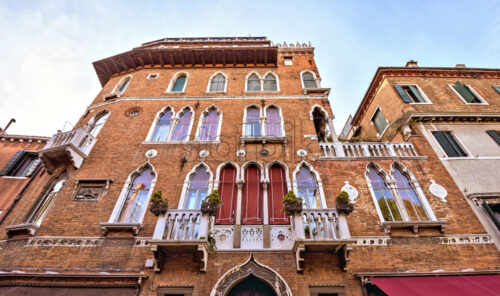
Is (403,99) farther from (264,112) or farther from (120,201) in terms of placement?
(120,201)

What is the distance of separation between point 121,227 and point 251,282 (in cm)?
449

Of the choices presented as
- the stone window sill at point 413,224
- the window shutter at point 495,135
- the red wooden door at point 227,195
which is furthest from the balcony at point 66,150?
the window shutter at point 495,135

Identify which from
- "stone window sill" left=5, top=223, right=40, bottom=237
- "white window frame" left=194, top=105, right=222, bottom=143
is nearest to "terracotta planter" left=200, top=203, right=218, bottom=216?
"white window frame" left=194, top=105, right=222, bottom=143

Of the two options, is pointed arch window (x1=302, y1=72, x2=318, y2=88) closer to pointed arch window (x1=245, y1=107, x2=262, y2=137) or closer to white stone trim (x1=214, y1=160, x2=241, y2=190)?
pointed arch window (x1=245, y1=107, x2=262, y2=137)

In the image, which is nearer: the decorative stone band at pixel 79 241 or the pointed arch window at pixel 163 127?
the decorative stone band at pixel 79 241

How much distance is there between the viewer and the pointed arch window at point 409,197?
8.71 metres

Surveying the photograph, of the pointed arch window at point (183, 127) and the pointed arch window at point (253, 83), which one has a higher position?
the pointed arch window at point (253, 83)

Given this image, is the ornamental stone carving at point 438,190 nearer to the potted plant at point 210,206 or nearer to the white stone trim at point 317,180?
the white stone trim at point 317,180

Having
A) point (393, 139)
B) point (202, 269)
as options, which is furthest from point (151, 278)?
point (393, 139)

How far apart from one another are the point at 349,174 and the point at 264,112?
491cm

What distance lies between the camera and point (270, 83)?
46.6 ft

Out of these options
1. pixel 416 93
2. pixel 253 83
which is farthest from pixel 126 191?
pixel 416 93

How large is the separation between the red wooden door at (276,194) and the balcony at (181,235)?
240 cm

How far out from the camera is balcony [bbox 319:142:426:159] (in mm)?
10416
